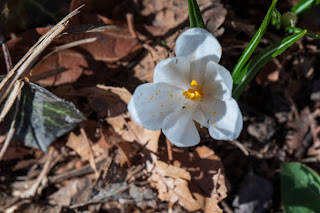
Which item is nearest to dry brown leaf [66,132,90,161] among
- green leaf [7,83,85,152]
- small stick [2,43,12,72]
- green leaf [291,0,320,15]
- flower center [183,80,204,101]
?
green leaf [7,83,85,152]

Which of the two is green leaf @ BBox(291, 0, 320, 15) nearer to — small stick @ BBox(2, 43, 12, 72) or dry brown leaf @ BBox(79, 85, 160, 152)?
dry brown leaf @ BBox(79, 85, 160, 152)

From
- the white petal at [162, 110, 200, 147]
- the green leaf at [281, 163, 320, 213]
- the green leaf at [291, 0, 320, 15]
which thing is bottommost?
the green leaf at [281, 163, 320, 213]

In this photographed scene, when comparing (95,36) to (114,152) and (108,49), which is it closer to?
(108,49)

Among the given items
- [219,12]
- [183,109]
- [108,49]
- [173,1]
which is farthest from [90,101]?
[219,12]

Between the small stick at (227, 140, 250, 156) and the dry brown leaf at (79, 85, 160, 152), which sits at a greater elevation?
the dry brown leaf at (79, 85, 160, 152)

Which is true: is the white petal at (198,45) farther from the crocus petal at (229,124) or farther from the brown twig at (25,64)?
the brown twig at (25,64)

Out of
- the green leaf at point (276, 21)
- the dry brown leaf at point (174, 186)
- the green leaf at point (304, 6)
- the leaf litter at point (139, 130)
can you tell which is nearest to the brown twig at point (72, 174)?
the leaf litter at point (139, 130)

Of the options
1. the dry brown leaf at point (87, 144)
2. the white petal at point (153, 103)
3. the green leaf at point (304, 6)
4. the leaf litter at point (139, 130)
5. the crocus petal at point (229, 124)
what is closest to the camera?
the crocus petal at point (229, 124)

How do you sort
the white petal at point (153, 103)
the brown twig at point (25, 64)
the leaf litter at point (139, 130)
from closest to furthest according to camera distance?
1. the white petal at point (153, 103)
2. the brown twig at point (25, 64)
3. the leaf litter at point (139, 130)

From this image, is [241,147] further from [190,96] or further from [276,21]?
[276,21]
